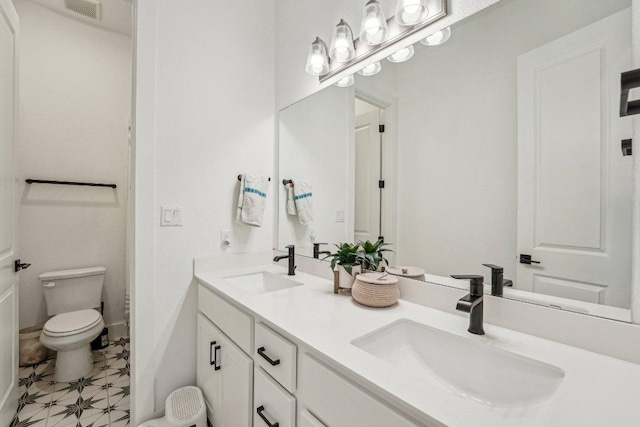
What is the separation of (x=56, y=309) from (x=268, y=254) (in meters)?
1.75

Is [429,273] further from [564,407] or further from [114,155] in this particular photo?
→ [114,155]

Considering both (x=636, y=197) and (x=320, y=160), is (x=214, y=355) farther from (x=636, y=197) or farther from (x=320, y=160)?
(x=636, y=197)

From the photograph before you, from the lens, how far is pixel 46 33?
7.35ft

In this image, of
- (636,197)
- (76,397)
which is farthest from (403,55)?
(76,397)

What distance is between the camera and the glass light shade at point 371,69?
131 centimetres

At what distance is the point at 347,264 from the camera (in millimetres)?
1228

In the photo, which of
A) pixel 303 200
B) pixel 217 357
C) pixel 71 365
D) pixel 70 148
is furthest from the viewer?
pixel 70 148

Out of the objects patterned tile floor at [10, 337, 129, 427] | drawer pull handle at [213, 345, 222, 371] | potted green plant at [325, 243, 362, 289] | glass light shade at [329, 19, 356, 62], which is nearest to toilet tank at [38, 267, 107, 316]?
patterned tile floor at [10, 337, 129, 427]

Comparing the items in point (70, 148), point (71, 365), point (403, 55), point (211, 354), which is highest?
point (403, 55)

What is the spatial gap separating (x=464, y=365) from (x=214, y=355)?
109 cm

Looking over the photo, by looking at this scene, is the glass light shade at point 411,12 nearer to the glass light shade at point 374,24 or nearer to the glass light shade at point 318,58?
the glass light shade at point 374,24

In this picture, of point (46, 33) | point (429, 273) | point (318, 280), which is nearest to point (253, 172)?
point (318, 280)

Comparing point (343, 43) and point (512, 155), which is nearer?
point (512, 155)

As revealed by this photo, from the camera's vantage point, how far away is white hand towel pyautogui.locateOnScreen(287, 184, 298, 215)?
182 cm
